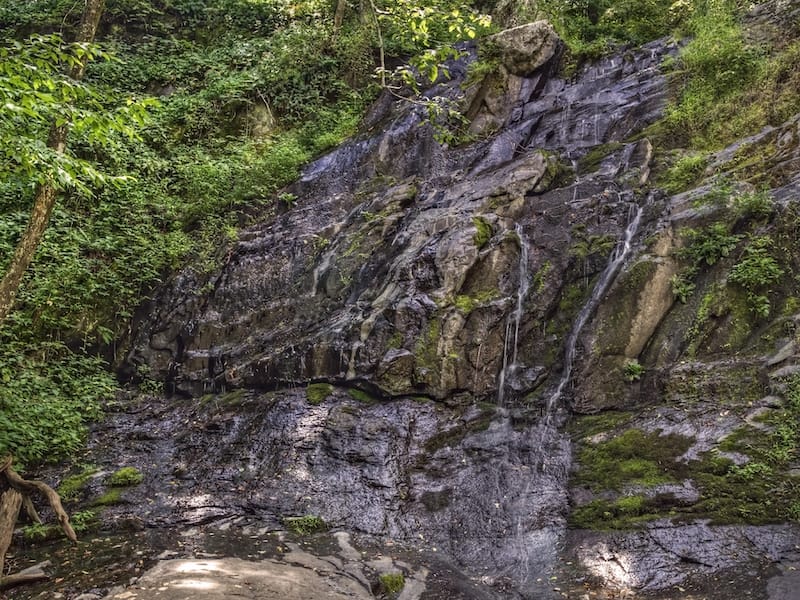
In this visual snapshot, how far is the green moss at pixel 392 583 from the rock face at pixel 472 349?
0.87 meters

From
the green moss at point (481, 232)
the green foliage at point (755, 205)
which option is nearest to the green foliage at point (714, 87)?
the green foliage at point (755, 205)

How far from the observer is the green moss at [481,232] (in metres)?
10.4

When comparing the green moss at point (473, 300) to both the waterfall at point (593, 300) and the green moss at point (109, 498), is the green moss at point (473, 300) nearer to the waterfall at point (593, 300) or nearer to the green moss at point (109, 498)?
the waterfall at point (593, 300)

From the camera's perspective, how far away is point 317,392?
Result: 9594 millimetres

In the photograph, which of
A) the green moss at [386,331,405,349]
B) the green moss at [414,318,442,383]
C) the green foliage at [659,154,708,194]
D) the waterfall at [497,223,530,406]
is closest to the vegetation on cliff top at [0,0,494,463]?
the waterfall at [497,223,530,406]

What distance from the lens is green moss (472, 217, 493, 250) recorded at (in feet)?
34.0

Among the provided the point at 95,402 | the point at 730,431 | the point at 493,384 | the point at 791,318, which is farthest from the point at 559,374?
the point at 95,402

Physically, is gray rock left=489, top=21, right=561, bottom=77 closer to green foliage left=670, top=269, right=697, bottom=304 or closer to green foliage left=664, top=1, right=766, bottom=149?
green foliage left=664, top=1, right=766, bottom=149

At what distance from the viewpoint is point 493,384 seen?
907 cm

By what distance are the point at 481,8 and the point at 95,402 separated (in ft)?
55.2

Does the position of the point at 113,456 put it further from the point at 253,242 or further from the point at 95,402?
the point at 253,242

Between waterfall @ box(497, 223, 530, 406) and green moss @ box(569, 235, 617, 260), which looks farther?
green moss @ box(569, 235, 617, 260)

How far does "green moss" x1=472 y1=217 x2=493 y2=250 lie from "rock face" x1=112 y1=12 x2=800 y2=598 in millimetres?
41

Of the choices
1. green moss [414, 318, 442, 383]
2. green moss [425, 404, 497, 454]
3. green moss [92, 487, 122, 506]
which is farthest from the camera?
green moss [414, 318, 442, 383]
